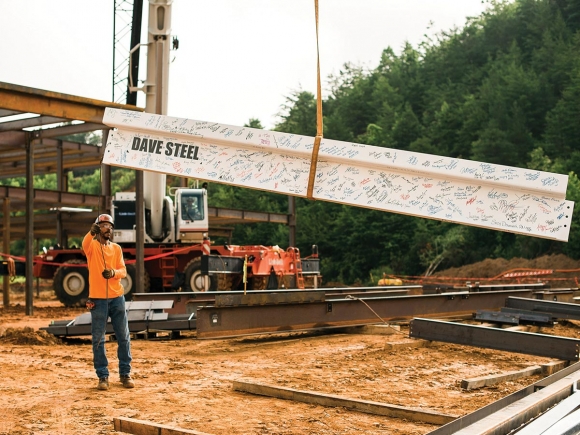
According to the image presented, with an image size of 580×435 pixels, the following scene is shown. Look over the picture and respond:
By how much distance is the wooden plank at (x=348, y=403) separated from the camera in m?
6.44

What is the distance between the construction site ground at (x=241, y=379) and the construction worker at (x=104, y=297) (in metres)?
0.26

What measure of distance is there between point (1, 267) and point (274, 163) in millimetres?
14240

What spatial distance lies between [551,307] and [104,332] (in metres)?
8.48

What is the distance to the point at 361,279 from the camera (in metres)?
52.2

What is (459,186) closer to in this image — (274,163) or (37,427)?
(274,163)

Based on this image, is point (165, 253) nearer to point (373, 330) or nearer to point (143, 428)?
point (373, 330)

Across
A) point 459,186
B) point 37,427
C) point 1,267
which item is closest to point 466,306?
point 459,186

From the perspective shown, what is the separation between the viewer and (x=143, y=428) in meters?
5.69

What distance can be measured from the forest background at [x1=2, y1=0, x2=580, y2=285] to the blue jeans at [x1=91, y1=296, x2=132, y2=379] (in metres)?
29.0

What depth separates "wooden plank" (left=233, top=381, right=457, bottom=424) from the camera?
6441 mm

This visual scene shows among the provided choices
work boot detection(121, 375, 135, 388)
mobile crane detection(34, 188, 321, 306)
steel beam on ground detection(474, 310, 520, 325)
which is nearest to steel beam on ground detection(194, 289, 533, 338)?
steel beam on ground detection(474, 310, 520, 325)

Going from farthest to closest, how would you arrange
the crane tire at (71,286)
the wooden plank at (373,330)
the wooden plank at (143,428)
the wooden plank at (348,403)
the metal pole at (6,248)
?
the crane tire at (71,286), the metal pole at (6,248), the wooden plank at (373,330), the wooden plank at (348,403), the wooden plank at (143,428)

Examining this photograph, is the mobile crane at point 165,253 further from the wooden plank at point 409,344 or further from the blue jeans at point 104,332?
the blue jeans at point 104,332

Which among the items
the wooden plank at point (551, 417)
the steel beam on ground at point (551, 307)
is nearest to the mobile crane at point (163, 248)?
the steel beam on ground at point (551, 307)
